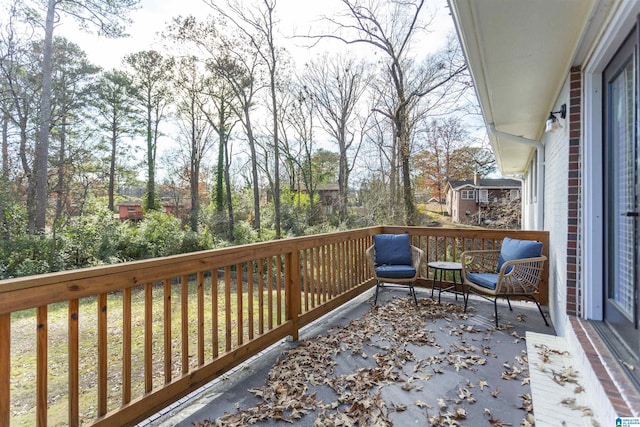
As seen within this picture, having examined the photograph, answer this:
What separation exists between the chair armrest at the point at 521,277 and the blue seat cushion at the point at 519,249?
0.09 m

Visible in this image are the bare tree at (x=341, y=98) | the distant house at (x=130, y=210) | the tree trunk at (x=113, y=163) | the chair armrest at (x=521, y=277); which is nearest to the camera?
the chair armrest at (x=521, y=277)

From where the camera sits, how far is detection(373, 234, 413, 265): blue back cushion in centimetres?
459

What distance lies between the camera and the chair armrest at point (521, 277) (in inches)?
139

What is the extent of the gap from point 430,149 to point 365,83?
397 centimetres

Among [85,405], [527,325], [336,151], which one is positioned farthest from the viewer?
[336,151]

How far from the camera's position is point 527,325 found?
360cm

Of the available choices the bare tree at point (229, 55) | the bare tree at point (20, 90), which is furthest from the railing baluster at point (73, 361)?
the bare tree at point (229, 55)

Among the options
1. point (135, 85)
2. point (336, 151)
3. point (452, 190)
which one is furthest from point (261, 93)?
point (452, 190)

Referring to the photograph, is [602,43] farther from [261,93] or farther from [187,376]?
[261,93]

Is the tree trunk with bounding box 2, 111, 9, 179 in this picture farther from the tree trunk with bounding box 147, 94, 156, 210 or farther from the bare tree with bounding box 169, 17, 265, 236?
the bare tree with bounding box 169, 17, 265, 236

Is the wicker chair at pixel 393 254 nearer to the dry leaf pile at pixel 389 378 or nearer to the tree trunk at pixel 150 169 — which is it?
the dry leaf pile at pixel 389 378

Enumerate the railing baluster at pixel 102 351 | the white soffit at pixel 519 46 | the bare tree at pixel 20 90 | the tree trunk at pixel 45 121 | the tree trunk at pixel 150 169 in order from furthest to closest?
the tree trunk at pixel 150 169 < the tree trunk at pixel 45 121 < the bare tree at pixel 20 90 < the white soffit at pixel 519 46 < the railing baluster at pixel 102 351

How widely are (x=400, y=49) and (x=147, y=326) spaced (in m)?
11.0

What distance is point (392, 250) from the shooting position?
4625 millimetres
